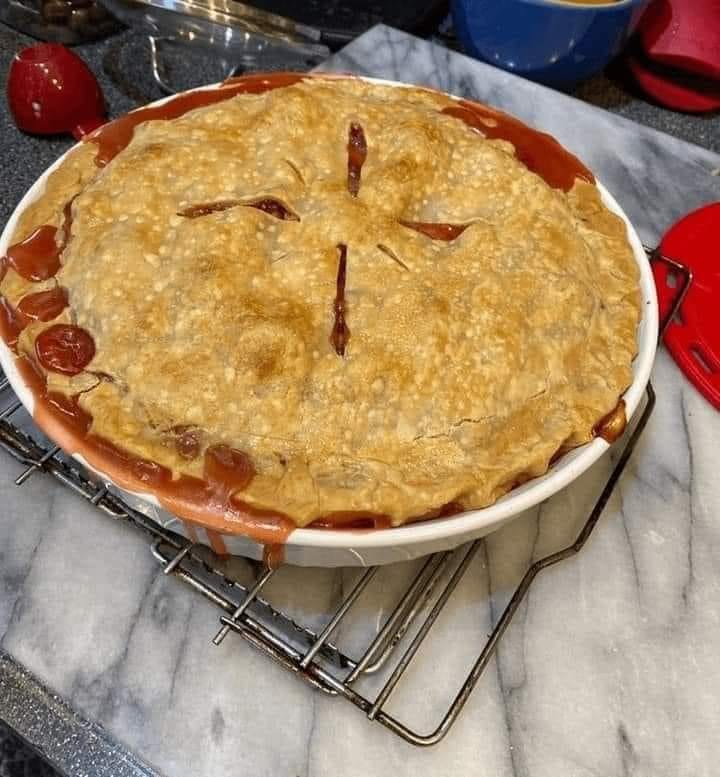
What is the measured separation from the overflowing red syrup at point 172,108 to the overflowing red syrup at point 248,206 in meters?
0.18

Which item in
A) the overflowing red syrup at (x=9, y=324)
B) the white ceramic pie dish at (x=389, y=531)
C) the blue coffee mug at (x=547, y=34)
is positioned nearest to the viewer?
the white ceramic pie dish at (x=389, y=531)

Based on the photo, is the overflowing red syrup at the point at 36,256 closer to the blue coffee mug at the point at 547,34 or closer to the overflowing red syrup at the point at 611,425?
the overflowing red syrup at the point at 611,425

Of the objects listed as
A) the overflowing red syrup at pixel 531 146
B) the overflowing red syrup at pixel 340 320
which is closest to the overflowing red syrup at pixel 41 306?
the overflowing red syrup at pixel 340 320

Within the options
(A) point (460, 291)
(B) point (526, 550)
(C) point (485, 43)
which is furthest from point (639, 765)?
(C) point (485, 43)

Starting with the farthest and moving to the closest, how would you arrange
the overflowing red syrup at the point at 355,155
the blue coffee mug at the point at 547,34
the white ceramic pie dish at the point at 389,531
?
1. the blue coffee mug at the point at 547,34
2. the overflowing red syrup at the point at 355,155
3. the white ceramic pie dish at the point at 389,531

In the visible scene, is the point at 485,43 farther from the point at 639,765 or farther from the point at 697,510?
the point at 639,765

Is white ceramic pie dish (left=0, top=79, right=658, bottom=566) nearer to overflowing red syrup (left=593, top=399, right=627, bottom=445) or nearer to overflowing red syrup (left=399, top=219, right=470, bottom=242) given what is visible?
overflowing red syrup (left=593, top=399, right=627, bottom=445)

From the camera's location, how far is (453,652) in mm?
871

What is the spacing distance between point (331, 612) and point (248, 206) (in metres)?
0.48

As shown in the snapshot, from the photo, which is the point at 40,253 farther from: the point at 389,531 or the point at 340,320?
the point at 389,531

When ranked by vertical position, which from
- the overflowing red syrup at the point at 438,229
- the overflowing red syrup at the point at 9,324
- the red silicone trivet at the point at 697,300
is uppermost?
the overflowing red syrup at the point at 438,229

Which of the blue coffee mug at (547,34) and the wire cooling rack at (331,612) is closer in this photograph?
the wire cooling rack at (331,612)

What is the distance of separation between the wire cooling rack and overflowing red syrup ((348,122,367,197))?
1.53ft

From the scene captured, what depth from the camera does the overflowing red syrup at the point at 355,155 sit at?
3.13 ft
